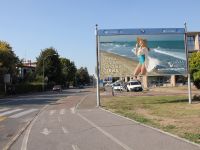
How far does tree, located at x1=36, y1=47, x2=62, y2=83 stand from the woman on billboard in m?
83.2

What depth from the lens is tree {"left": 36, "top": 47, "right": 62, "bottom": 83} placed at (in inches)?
4766

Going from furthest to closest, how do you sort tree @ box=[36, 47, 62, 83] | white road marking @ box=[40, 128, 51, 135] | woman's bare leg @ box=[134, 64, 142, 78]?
tree @ box=[36, 47, 62, 83] → woman's bare leg @ box=[134, 64, 142, 78] → white road marking @ box=[40, 128, 51, 135]

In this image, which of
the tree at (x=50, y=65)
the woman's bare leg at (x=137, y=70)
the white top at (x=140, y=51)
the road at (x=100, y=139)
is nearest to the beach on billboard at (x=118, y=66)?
the woman's bare leg at (x=137, y=70)

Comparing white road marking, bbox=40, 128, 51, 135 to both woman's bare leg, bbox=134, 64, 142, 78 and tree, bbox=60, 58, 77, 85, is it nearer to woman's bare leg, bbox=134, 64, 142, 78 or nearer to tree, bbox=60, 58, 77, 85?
woman's bare leg, bbox=134, 64, 142, 78

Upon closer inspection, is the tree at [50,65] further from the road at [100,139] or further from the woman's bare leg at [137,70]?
the road at [100,139]

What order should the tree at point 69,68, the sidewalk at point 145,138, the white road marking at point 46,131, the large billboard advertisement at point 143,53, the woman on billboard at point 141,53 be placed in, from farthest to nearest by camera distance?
1. the tree at point 69,68
2. the woman on billboard at point 141,53
3. the large billboard advertisement at point 143,53
4. the white road marking at point 46,131
5. the sidewalk at point 145,138

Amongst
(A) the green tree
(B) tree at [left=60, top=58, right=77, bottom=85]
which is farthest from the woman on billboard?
(B) tree at [left=60, top=58, right=77, bottom=85]

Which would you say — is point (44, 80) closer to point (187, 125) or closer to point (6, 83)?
point (6, 83)

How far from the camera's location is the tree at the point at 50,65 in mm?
121062

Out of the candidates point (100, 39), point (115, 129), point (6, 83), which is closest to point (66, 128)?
point (115, 129)

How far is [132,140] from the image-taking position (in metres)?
13.4

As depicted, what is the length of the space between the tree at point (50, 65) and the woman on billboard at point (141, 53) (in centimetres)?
8319

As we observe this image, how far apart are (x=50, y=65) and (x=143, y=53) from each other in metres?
86.8

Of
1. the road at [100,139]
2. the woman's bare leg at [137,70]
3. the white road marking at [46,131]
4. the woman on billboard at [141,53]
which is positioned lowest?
the white road marking at [46,131]
